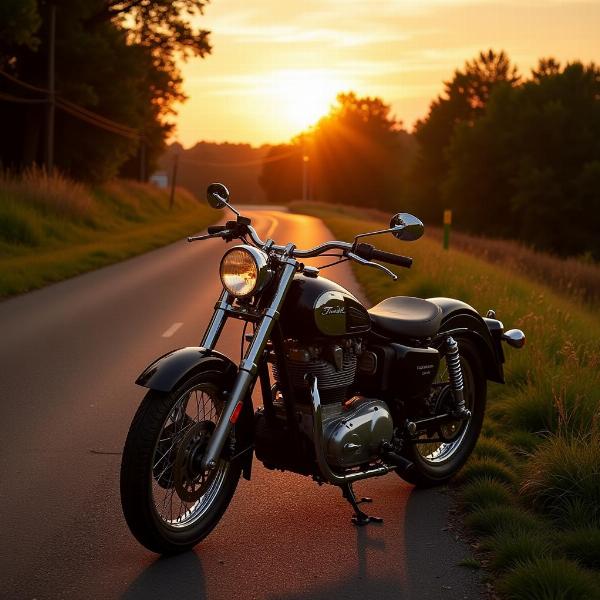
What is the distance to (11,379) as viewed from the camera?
8.32m

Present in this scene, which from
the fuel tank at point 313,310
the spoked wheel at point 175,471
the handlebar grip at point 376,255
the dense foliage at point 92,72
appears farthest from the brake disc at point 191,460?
the dense foliage at point 92,72

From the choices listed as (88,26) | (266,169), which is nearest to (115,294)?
(88,26)

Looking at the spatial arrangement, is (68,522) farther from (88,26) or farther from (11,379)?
(88,26)

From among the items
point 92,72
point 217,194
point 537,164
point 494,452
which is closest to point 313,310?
point 217,194

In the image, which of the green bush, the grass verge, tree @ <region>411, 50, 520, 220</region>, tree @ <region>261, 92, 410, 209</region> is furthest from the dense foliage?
tree @ <region>261, 92, 410, 209</region>

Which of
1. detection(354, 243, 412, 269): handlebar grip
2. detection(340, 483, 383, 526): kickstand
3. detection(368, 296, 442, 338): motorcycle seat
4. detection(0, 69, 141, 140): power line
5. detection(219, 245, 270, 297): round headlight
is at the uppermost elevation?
detection(0, 69, 141, 140): power line

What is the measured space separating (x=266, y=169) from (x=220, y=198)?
455 ft

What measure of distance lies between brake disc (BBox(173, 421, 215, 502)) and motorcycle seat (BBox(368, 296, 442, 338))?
1.11 m

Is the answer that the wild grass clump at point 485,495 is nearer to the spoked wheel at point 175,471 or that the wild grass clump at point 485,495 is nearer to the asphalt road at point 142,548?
the asphalt road at point 142,548

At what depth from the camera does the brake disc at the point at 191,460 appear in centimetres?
430

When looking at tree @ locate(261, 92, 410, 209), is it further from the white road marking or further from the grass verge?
the white road marking

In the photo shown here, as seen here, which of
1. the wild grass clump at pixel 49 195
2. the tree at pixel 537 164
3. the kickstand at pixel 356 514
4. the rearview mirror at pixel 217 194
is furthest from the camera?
the tree at pixel 537 164

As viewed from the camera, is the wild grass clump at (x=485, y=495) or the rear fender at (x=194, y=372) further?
the wild grass clump at (x=485, y=495)

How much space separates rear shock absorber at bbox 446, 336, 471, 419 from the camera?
5.45 meters
